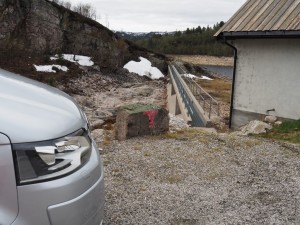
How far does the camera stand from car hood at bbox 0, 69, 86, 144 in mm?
2025

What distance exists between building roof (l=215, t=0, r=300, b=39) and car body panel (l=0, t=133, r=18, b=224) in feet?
29.2

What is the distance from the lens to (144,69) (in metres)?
31.5

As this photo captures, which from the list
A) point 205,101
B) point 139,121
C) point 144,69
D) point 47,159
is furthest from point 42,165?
point 144,69

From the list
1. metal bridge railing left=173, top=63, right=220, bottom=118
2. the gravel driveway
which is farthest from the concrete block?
metal bridge railing left=173, top=63, right=220, bottom=118

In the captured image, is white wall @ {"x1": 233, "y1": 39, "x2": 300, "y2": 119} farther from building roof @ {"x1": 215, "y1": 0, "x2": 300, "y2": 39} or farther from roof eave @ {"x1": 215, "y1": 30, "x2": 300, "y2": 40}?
building roof @ {"x1": 215, "y1": 0, "x2": 300, "y2": 39}

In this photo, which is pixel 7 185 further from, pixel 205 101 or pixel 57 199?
pixel 205 101

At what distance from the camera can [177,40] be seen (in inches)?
3364

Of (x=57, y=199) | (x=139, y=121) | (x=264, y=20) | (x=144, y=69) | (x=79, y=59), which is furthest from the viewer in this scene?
(x=144, y=69)

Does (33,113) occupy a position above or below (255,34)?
below

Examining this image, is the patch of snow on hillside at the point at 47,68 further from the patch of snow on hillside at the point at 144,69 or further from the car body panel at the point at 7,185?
the car body panel at the point at 7,185

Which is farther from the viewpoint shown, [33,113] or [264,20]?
[264,20]

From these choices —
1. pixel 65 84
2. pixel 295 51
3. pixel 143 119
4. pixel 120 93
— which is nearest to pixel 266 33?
pixel 295 51

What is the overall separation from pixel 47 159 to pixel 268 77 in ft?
31.9

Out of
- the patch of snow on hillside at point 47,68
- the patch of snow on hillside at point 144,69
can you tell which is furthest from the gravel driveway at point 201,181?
the patch of snow on hillside at point 144,69
